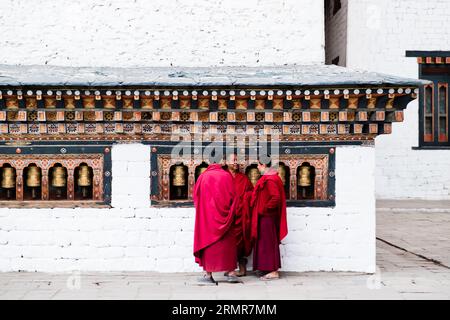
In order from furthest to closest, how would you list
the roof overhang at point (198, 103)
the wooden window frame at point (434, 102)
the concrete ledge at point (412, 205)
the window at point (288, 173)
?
the wooden window frame at point (434, 102)
the concrete ledge at point (412, 205)
the window at point (288, 173)
the roof overhang at point (198, 103)

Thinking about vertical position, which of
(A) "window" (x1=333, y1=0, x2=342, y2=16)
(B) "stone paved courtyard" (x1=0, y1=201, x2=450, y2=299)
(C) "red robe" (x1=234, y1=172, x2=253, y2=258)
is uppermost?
(A) "window" (x1=333, y1=0, x2=342, y2=16)

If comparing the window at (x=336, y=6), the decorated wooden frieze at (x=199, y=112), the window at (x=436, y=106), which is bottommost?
the decorated wooden frieze at (x=199, y=112)

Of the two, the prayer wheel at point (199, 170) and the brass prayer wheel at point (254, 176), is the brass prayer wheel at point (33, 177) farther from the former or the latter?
the brass prayer wheel at point (254, 176)

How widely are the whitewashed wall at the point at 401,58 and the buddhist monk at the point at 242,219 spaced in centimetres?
807

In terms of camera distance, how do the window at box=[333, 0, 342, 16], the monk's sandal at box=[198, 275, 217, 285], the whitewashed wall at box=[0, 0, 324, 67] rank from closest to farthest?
1. the monk's sandal at box=[198, 275, 217, 285]
2. the whitewashed wall at box=[0, 0, 324, 67]
3. the window at box=[333, 0, 342, 16]

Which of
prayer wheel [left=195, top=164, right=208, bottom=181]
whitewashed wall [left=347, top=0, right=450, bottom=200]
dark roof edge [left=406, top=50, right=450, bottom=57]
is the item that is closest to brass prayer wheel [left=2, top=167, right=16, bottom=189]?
prayer wheel [left=195, top=164, right=208, bottom=181]

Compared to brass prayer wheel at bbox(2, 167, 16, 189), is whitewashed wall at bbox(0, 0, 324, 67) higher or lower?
higher

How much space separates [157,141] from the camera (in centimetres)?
669

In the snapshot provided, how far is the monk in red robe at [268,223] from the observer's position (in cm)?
622

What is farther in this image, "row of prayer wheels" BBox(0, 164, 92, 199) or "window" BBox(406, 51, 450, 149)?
"window" BBox(406, 51, 450, 149)

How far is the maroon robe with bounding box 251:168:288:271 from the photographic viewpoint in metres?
6.22

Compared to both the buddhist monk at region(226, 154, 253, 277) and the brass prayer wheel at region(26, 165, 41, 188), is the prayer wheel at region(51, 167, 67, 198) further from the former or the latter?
the buddhist monk at region(226, 154, 253, 277)

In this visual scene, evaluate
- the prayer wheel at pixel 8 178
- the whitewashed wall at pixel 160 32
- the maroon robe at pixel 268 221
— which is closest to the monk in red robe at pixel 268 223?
the maroon robe at pixel 268 221

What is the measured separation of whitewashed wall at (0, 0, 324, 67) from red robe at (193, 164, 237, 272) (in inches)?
101
